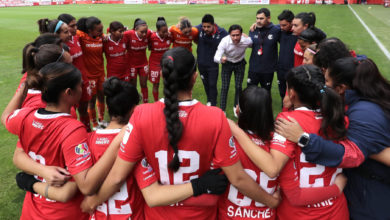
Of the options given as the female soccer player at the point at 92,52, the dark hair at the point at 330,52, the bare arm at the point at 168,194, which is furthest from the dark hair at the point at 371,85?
the female soccer player at the point at 92,52

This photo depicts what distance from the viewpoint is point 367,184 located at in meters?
2.05

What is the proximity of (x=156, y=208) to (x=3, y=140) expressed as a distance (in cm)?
485

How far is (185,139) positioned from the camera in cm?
162

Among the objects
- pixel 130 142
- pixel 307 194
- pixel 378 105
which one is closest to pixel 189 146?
pixel 130 142

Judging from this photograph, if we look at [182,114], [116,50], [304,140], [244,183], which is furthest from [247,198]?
[116,50]

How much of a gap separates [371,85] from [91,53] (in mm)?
5294

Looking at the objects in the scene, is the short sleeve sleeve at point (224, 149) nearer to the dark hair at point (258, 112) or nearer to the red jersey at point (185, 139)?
the red jersey at point (185, 139)

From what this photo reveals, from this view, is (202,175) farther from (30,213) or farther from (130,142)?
(30,213)

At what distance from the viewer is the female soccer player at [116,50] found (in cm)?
577

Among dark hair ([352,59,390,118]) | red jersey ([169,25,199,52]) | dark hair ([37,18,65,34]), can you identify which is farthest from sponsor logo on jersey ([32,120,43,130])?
red jersey ([169,25,199,52])

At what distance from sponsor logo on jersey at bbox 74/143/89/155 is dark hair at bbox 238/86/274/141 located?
120cm

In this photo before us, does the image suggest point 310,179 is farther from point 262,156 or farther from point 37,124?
point 37,124

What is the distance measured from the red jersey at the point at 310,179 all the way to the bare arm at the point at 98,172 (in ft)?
3.66

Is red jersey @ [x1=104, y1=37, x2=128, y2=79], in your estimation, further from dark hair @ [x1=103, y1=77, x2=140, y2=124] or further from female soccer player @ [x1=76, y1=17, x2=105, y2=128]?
dark hair @ [x1=103, y1=77, x2=140, y2=124]
